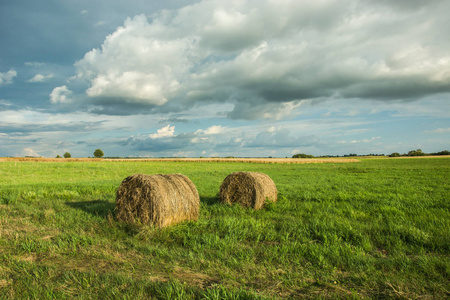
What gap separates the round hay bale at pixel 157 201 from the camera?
775 centimetres

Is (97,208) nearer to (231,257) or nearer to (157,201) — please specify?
(157,201)

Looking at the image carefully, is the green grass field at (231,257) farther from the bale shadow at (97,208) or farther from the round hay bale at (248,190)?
the round hay bale at (248,190)

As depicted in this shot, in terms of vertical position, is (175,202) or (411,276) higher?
(175,202)

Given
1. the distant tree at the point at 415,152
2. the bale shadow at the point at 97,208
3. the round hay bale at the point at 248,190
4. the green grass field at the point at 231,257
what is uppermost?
the distant tree at the point at 415,152

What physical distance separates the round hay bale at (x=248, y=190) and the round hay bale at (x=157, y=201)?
243 centimetres

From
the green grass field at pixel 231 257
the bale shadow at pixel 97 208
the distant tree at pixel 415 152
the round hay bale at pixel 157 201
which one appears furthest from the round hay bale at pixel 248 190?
the distant tree at pixel 415 152

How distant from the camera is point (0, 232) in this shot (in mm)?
7238

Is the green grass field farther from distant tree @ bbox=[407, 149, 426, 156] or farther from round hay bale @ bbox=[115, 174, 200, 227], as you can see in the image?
distant tree @ bbox=[407, 149, 426, 156]

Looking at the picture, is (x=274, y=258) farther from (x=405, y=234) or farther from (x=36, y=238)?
(x=36, y=238)

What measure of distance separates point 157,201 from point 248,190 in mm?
3910

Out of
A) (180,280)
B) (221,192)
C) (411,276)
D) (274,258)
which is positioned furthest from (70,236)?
(411,276)

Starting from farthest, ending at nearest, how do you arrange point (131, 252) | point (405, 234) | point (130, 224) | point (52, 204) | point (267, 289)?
point (52, 204) → point (130, 224) → point (405, 234) → point (131, 252) → point (267, 289)

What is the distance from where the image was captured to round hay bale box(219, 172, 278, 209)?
34.0 feet

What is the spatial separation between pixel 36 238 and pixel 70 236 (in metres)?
0.76
